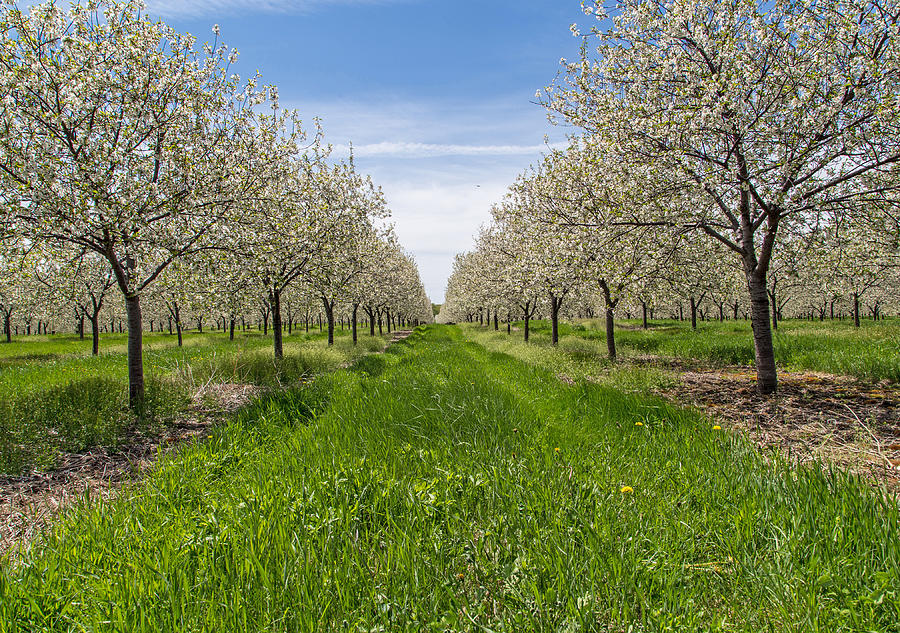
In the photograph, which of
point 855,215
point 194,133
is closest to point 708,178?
point 855,215

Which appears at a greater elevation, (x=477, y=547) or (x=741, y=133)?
(x=741, y=133)

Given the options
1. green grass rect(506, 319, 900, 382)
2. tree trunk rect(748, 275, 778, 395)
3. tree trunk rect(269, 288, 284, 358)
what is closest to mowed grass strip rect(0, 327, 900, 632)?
tree trunk rect(748, 275, 778, 395)

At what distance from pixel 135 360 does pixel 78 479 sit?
3551mm

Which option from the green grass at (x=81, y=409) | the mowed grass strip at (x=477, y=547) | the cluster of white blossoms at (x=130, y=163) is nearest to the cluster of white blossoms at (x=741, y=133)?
the mowed grass strip at (x=477, y=547)

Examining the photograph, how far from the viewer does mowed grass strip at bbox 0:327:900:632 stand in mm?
2000

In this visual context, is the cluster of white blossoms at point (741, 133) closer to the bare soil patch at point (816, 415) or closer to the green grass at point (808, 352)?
the bare soil patch at point (816, 415)

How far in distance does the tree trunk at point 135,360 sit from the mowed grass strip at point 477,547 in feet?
14.6

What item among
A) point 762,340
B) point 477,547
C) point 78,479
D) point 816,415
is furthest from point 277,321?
point 816,415

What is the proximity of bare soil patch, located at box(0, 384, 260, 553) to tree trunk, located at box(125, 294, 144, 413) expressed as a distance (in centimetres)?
95

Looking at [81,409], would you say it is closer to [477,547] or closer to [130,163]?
[130,163]

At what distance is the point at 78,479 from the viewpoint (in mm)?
4934

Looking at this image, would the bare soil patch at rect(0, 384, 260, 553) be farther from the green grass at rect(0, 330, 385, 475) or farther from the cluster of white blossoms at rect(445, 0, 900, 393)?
the cluster of white blossoms at rect(445, 0, 900, 393)

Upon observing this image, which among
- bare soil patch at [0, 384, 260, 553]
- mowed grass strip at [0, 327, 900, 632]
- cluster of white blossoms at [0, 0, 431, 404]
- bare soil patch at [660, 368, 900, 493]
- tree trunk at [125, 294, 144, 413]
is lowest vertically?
bare soil patch at [0, 384, 260, 553]

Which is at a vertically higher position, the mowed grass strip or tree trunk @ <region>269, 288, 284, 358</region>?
tree trunk @ <region>269, 288, 284, 358</region>
